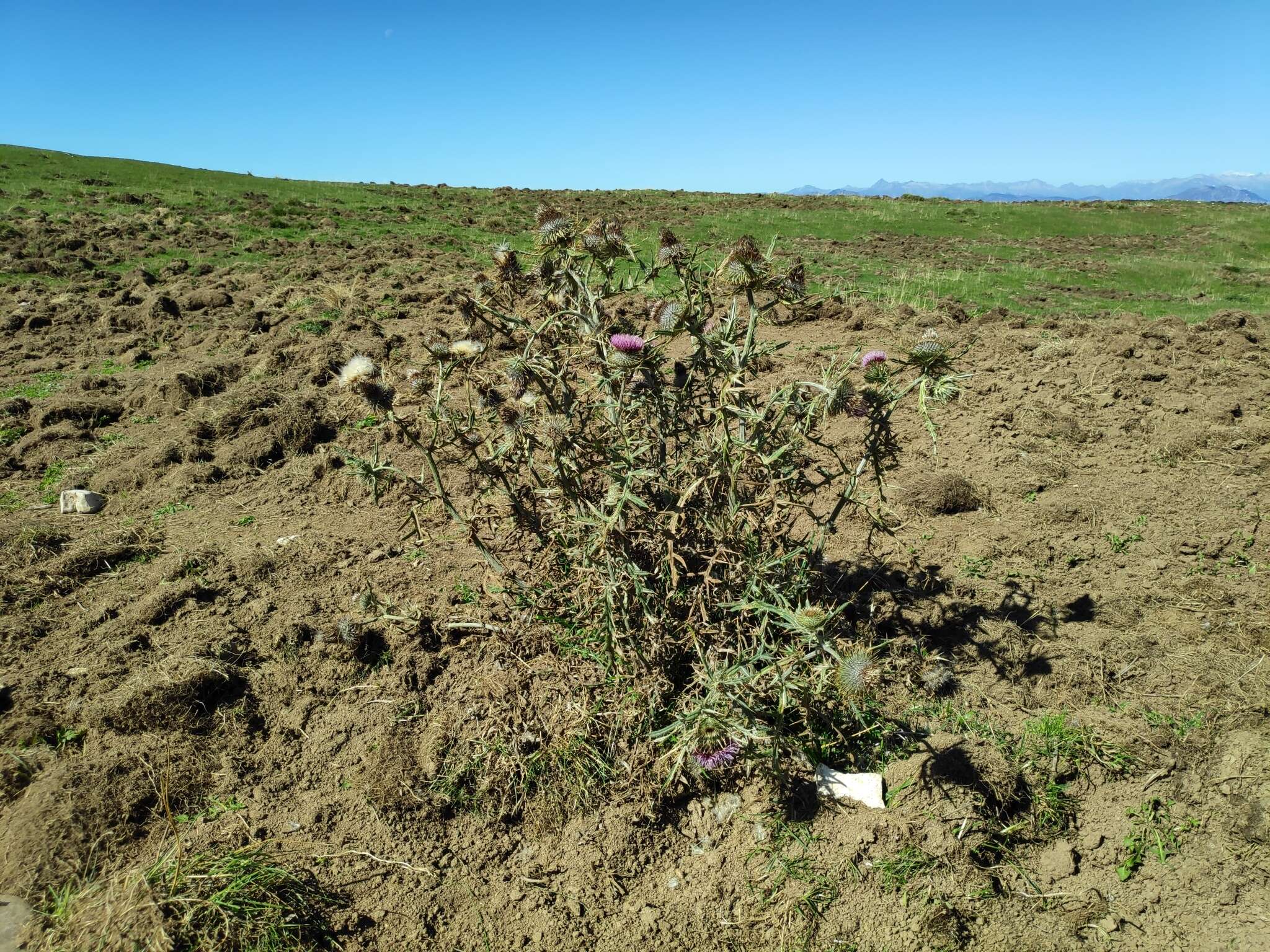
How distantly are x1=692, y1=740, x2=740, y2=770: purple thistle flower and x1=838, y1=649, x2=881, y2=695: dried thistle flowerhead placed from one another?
0.37 meters

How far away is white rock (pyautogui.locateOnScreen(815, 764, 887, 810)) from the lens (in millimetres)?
2467

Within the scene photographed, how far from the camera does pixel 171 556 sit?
12.6ft

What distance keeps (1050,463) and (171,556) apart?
502 cm

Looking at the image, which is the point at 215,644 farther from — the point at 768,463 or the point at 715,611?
the point at 768,463

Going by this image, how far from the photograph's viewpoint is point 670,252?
7.77ft

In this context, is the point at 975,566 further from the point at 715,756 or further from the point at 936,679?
the point at 715,756

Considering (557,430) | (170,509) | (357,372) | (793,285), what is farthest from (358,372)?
(170,509)

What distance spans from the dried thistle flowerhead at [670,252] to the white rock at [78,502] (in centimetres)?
402

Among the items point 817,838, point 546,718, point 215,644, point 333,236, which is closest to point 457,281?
point 333,236

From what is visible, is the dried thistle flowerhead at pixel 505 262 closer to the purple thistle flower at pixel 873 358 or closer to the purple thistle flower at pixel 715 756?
the purple thistle flower at pixel 873 358

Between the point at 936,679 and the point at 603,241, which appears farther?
the point at 936,679

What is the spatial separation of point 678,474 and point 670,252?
0.75 meters

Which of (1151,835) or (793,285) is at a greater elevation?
(793,285)

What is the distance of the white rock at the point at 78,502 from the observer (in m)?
4.39
